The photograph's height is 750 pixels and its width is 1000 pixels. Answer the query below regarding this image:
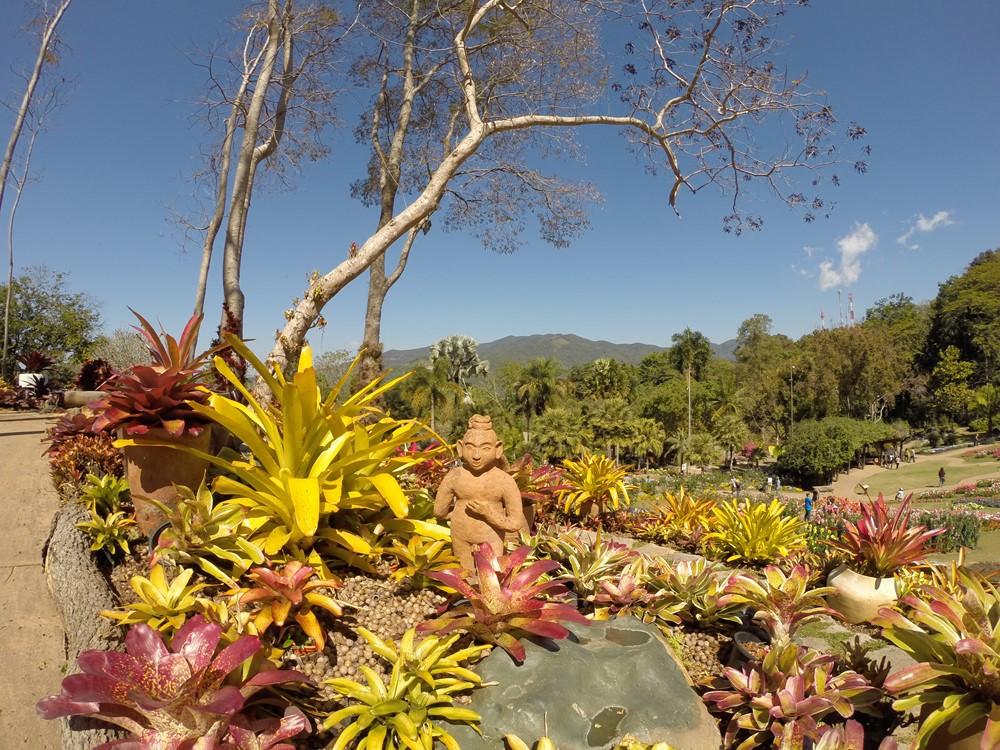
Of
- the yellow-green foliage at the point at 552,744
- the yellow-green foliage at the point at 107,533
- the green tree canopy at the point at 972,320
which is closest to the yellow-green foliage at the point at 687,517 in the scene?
the yellow-green foliage at the point at 552,744

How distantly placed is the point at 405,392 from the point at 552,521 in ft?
97.8

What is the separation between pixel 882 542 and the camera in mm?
3994

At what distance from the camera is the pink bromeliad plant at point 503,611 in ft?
7.63

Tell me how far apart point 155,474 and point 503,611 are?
2121 millimetres

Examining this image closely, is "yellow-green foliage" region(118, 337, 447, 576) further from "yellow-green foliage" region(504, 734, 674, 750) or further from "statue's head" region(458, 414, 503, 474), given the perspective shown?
"yellow-green foliage" region(504, 734, 674, 750)

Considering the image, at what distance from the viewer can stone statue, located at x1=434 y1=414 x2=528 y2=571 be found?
113 inches

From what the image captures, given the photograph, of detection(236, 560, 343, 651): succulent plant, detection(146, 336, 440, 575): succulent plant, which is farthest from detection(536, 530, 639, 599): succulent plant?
detection(236, 560, 343, 651): succulent plant

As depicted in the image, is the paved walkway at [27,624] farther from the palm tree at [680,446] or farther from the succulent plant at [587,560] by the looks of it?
the palm tree at [680,446]

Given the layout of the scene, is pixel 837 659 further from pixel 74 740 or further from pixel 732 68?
pixel 732 68

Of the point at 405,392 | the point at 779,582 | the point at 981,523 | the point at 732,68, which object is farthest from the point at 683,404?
the point at 779,582

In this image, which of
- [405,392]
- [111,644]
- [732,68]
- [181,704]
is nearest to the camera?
[181,704]

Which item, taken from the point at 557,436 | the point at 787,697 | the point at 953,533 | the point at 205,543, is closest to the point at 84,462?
the point at 205,543

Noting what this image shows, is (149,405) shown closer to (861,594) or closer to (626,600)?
(626,600)

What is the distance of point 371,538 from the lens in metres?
3.06
